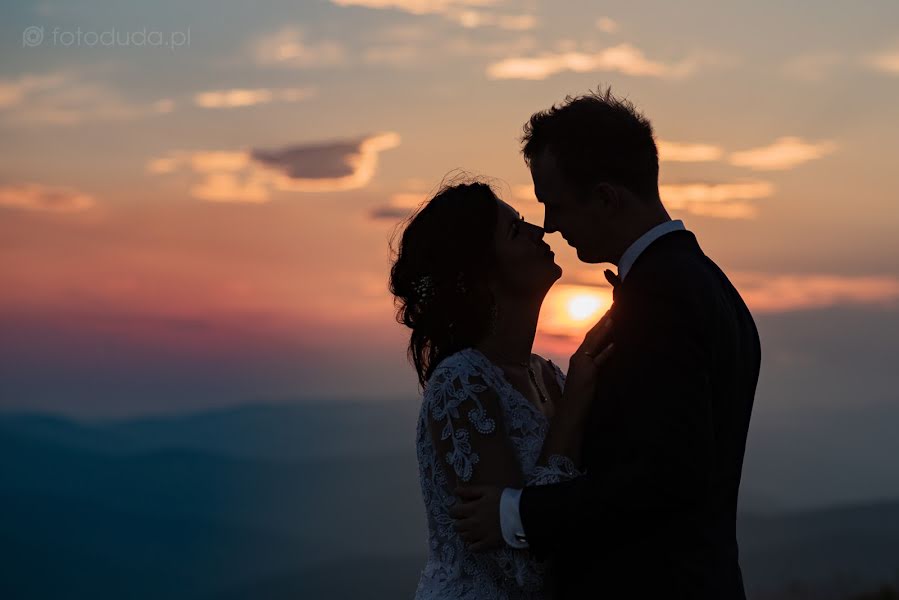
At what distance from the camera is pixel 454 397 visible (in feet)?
15.3

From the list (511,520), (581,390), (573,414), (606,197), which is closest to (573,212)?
(606,197)

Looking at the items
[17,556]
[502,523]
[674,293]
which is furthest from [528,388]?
[17,556]

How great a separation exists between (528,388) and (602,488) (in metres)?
1.06

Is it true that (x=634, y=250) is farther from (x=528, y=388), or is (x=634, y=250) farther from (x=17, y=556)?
(x=17, y=556)

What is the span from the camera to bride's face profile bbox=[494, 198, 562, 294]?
4.96 meters

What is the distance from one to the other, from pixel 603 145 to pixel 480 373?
1.14 m

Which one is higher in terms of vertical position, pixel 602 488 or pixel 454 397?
pixel 454 397

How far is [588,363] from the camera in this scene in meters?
4.54

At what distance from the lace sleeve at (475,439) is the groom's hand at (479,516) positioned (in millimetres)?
64

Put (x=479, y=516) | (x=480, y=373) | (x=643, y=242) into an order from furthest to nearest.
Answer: (x=480, y=373) → (x=479, y=516) → (x=643, y=242)

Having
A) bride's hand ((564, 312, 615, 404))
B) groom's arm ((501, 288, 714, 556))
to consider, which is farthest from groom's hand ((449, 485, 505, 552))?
bride's hand ((564, 312, 615, 404))

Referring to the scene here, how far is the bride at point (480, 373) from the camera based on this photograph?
4.51 metres

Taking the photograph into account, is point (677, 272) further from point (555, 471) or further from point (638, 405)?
point (555, 471)

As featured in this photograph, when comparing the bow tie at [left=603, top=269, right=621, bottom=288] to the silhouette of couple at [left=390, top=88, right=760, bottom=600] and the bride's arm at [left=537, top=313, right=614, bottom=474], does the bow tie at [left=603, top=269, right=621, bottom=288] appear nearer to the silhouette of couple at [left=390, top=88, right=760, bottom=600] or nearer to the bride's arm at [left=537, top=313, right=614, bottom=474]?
the silhouette of couple at [left=390, top=88, right=760, bottom=600]
